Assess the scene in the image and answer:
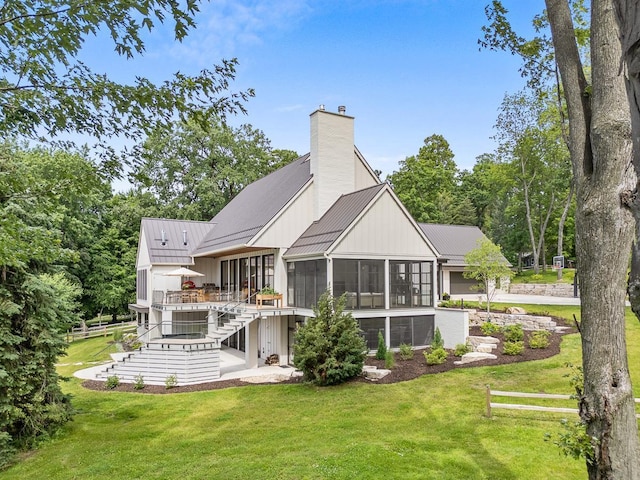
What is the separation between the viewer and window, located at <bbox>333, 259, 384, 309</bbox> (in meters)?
16.1

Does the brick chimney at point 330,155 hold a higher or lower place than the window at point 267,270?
higher

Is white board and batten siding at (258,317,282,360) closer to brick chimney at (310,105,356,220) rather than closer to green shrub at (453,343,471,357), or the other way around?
brick chimney at (310,105,356,220)

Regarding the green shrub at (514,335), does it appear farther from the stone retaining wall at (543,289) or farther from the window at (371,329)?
the stone retaining wall at (543,289)

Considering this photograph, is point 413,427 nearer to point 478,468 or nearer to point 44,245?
point 478,468

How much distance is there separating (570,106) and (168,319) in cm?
2169

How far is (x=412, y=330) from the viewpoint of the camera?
17.5 meters

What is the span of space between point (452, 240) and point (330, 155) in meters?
16.2

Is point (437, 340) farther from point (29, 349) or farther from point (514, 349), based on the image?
point (29, 349)

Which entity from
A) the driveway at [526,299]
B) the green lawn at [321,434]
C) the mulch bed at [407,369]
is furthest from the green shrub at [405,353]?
the driveway at [526,299]

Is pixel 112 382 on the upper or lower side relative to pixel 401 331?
lower

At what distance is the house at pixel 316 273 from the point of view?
632 inches

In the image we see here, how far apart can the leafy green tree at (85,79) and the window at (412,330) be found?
12.6 meters

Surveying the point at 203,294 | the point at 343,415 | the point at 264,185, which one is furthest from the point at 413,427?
the point at 264,185

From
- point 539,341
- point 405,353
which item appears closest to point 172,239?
point 405,353
